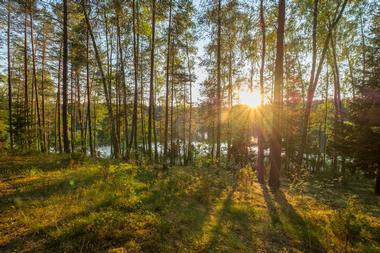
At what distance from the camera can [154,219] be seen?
3889mm

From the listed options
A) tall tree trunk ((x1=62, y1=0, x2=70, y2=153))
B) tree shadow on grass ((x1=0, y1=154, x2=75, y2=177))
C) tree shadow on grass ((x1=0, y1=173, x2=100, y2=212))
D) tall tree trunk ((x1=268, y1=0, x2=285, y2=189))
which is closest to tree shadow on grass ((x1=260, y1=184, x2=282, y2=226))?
tall tree trunk ((x1=268, y1=0, x2=285, y2=189))

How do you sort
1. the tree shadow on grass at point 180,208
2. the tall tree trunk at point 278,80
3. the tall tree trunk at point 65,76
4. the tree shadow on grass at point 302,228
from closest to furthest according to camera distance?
the tree shadow on grass at point 180,208 < the tree shadow on grass at point 302,228 < the tall tree trunk at point 278,80 < the tall tree trunk at point 65,76

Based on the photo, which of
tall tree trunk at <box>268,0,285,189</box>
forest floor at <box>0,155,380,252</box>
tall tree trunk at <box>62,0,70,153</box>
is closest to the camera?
forest floor at <box>0,155,380,252</box>

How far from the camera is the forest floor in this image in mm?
3199

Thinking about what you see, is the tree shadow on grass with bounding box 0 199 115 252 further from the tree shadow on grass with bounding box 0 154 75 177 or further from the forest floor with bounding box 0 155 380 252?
the tree shadow on grass with bounding box 0 154 75 177

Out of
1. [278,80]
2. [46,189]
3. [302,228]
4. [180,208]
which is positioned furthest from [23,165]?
[278,80]

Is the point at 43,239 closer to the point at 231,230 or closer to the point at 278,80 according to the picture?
the point at 231,230

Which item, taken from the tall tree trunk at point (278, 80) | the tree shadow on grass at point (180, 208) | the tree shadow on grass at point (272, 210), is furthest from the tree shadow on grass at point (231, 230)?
the tall tree trunk at point (278, 80)

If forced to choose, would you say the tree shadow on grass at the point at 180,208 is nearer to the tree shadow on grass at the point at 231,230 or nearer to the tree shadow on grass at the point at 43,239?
the tree shadow on grass at the point at 231,230

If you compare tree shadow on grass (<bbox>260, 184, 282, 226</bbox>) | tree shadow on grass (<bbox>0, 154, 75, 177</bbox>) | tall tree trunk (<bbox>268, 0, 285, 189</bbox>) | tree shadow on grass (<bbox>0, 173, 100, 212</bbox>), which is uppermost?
tall tree trunk (<bbox>268, 0, 285, 189</bbox>)

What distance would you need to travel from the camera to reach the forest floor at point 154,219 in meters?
3.20

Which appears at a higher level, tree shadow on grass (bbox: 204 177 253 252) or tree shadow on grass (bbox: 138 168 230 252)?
tree shadow on grass (bbox: 138 168 230 252)

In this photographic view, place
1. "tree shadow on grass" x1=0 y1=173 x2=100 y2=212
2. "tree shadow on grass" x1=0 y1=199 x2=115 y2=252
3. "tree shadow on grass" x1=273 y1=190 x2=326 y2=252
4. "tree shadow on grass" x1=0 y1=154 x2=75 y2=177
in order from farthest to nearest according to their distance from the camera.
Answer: "tree shadow on grass" x1=0 y1=154 x2=75 y2=177, "tree shadow on grass" x1=0 y1=173 x2=100 y2=212, "tree shadow on grass" x1=273 y1=190 x2=326 y2=252, "tree shadow on grass" x1=0 y1=199 x2=115 y2=252

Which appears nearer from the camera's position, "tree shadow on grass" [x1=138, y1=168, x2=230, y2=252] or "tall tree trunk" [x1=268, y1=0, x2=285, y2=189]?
"tree shadow on grass" [x1=138, y1=168, x2=230, y2=252]
